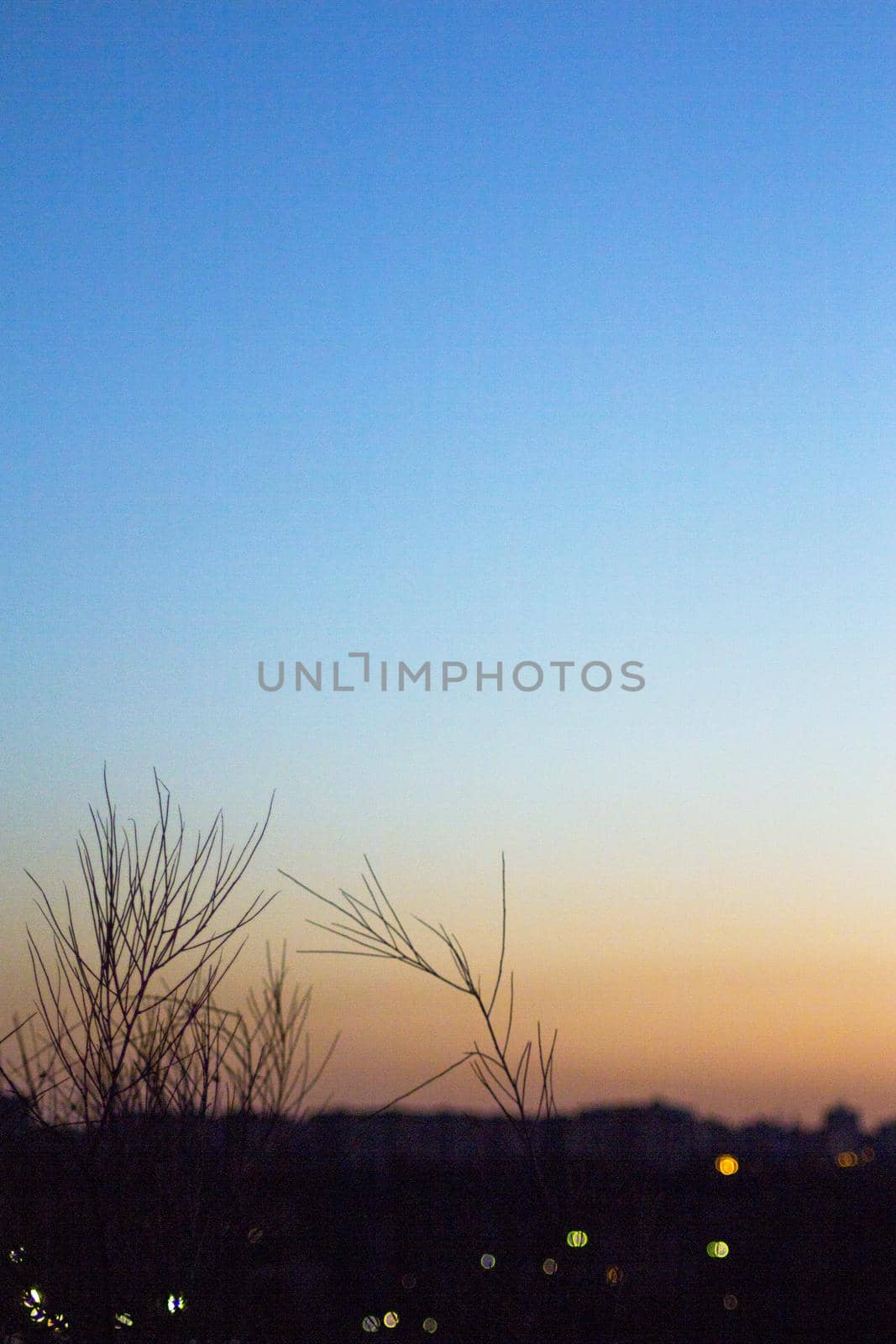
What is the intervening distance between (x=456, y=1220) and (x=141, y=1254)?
7359 millimetres

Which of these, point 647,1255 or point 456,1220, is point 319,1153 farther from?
point 456,1220

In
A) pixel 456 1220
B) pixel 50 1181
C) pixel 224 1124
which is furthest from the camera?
pixel 456 1220

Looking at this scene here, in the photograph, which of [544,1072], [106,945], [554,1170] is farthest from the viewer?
[554,1170]

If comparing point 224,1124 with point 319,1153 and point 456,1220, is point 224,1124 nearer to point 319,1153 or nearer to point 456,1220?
point 319,1153

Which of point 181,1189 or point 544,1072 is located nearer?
point 544,1072

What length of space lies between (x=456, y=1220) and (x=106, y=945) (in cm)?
850

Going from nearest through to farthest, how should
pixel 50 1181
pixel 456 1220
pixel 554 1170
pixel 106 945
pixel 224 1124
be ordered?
pixel 106 945 → pixel 554 1170 → pixel 224 1124 → pixel 50 1181 → pixel 456 1220

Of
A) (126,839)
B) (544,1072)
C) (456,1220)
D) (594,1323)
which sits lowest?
(456,1220)

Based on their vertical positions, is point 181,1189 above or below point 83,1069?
below

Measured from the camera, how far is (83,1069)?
473cm

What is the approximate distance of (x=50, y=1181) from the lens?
5.81 meters

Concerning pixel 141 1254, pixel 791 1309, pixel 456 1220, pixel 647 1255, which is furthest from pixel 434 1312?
pixel 141 1254

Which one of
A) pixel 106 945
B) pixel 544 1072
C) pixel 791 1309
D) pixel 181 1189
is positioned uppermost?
pixel 106 945

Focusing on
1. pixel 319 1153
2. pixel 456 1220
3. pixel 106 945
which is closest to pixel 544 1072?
pixel 106 945
